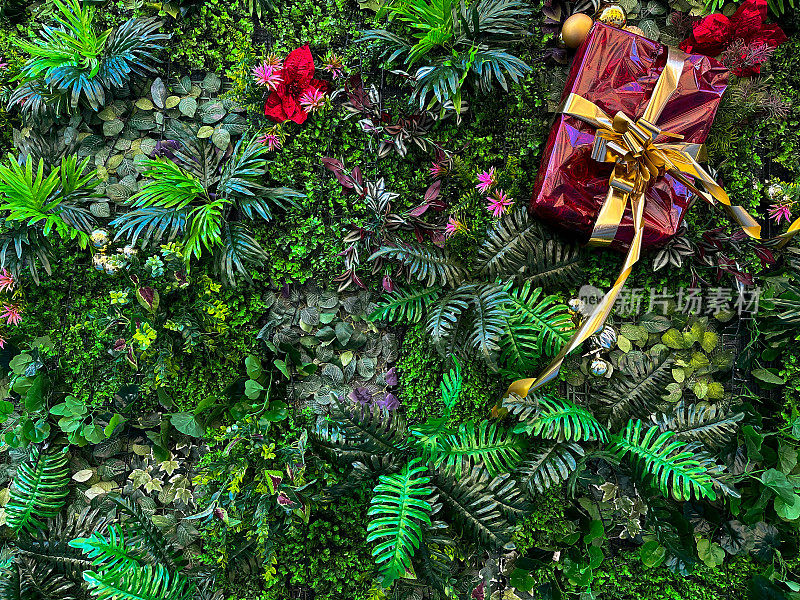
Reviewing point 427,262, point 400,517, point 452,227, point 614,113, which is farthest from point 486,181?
point 400,517

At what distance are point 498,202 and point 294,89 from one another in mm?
878

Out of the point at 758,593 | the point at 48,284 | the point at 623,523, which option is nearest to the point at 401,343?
the point at 623,523

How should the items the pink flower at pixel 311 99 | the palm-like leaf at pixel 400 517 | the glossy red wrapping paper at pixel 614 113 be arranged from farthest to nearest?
the pink flower at pixel 311 99 < the glossy red wrapping paper at pixel 614 113 < the palm-like leaf at pixel 400 517

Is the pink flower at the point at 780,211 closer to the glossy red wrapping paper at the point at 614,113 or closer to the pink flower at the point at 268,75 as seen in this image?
the glossy red wrapping paper at the point at 614,113

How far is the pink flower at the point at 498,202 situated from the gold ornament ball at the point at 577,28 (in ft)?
2.02

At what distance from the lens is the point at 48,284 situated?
84.0 inches

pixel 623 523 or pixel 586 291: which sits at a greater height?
pixel 586 291

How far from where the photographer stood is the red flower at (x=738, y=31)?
1929 millimetres

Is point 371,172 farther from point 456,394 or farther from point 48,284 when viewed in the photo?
point 48,284

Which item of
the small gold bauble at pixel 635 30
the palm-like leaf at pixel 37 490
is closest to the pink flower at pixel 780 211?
the small gold bauble at pixel 635 30

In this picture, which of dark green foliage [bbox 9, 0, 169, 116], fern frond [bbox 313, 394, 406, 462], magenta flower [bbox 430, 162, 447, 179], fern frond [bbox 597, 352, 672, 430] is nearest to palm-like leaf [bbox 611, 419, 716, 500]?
fern frond [bbox 597, 352, 672, 430]

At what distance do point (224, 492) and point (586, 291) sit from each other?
1.58 meters

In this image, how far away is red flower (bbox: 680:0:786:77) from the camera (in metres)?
1.93

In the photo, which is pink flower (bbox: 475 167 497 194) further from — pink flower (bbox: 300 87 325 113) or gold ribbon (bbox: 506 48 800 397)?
pink flower (bbox: 300 87 325 113)
